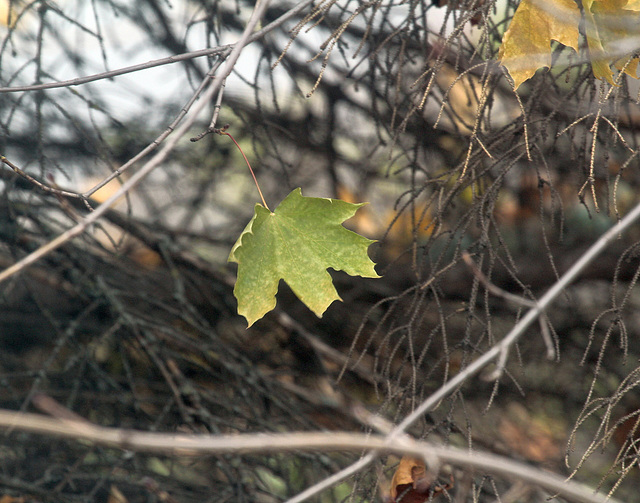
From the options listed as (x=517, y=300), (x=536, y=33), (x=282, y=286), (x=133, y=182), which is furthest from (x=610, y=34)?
(x=282, y=286)

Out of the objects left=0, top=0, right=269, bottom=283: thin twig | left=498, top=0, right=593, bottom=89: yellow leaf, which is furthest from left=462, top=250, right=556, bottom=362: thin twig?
left=0, top=0, right=269, bottom=283: thin twig

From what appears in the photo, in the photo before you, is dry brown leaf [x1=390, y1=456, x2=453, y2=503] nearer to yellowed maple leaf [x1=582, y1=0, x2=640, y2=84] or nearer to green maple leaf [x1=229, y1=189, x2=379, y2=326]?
green maple leaf [x1=229, y1=189, x2=379, y2=326]

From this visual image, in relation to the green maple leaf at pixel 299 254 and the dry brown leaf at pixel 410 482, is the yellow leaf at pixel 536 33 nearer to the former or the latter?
the green maple leaf at pixel 299 254

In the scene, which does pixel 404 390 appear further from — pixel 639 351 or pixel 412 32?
pixel 639 351

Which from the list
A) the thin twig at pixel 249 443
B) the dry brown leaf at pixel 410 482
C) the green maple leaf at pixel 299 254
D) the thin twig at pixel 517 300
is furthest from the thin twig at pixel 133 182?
the dry brown leaf at pixel 410 482

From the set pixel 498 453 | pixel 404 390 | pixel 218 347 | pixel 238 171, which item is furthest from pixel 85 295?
pixel 498 453

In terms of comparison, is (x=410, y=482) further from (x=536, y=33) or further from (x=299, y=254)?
(x=536, y=33)
